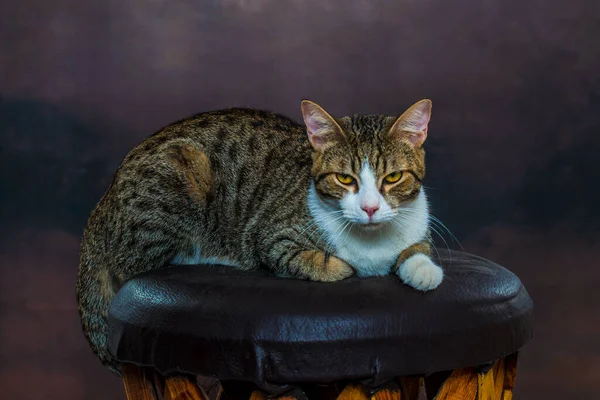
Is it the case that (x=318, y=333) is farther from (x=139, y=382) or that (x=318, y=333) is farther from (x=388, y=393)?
(x=139, y=382)

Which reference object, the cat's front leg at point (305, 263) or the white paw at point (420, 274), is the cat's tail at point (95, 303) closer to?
the cat's front leg at point (305, 263)

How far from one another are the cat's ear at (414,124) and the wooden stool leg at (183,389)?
2.90ft

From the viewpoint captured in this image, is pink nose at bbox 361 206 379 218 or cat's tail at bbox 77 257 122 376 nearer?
pink nose at bbox 361 206 379 218

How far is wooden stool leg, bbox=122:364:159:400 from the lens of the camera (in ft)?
6.69

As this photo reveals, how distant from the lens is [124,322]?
1968 millimetres

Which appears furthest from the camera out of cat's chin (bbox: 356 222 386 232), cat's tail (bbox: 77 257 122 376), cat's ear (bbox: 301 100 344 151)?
cat's tail (bbox: 77 257 122 376)

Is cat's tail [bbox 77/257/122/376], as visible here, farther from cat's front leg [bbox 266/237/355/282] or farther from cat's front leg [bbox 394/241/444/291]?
cat's front leg [bbox 394/241/444/291]

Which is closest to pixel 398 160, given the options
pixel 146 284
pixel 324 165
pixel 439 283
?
pixel 324 165

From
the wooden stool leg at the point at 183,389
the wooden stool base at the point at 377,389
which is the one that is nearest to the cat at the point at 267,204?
the wooden stool base at the point at 377,389

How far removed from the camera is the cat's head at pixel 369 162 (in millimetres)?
1979

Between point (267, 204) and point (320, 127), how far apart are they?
374 millimetres

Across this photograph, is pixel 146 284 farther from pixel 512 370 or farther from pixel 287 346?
pixel 512 370

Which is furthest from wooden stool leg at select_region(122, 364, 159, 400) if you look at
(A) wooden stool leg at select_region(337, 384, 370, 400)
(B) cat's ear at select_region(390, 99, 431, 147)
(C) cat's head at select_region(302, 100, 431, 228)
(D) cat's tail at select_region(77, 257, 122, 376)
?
(B) cat's ear at select_region(390, 99, 431, 147)

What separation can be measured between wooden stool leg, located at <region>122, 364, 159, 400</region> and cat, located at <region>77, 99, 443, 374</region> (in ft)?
0.69
